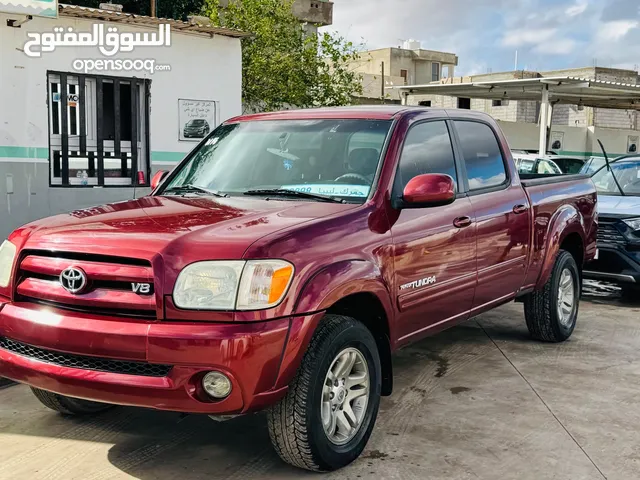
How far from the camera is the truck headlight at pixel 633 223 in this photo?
7.92m

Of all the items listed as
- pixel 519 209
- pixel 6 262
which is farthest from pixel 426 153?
pixel 6 262

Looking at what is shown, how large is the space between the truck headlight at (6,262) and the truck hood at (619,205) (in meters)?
6.54

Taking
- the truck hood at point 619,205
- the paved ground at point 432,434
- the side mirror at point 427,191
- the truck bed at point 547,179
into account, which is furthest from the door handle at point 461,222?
the truck hood at point 619,205

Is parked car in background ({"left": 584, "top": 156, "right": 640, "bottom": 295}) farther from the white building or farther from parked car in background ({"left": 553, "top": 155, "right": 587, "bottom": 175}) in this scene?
parked car in background ({"left": 553, "top": 155, "right": 587, "bottom": 175})

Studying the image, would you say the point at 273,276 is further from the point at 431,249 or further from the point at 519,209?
the point at 519,209

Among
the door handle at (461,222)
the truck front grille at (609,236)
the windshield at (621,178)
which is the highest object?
the windshield at (621,178)

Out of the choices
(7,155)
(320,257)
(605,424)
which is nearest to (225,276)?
(320,257)

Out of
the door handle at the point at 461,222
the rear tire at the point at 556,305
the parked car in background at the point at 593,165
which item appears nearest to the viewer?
the door handle at the point at 461,222

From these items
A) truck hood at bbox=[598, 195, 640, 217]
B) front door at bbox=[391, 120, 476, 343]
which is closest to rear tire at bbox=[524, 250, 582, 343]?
front door at bbox=[391, 120, 476, 343]

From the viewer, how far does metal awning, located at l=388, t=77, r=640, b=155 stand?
60.3ft

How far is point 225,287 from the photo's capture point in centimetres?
320

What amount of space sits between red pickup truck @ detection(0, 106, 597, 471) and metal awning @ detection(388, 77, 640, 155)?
46.7 feet

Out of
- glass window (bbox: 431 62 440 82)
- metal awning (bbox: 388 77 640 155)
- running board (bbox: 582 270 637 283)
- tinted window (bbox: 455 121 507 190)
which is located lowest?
running board (bbox: 582 270 637 283)

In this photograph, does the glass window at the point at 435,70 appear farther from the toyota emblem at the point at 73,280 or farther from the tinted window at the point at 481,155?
the toyota emblem at the point at 73,280
